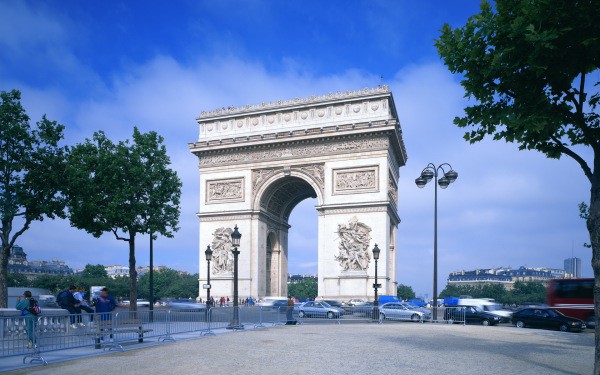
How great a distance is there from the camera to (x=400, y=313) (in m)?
28.2

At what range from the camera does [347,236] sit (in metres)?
37.1

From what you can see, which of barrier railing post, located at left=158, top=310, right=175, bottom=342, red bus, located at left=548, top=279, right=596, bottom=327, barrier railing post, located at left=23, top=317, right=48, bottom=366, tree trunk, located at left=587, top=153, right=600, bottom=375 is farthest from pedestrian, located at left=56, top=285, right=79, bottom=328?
red bus, located at left=548, top=279, right=596, bottom=327

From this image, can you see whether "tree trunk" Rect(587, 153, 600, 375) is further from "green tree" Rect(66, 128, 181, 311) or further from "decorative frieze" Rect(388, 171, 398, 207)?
"decorative frieze" Rect(388, 171, 398, 207)

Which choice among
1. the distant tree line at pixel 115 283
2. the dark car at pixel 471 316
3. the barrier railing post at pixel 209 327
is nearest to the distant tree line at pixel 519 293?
the distant tree line at pixel 115 283

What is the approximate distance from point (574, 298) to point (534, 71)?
22285 mm

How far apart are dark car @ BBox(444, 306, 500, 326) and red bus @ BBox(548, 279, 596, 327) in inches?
149

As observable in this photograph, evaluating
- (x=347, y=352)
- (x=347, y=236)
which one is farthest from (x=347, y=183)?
(x=347, y=352)

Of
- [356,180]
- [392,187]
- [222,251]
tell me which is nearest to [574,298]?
[356,180]

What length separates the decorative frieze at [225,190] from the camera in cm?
4088

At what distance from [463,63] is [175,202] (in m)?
21.8

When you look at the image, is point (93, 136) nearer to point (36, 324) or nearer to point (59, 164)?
point (59, 164)

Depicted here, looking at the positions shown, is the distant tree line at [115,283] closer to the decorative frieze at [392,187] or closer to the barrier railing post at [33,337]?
the decorative frieze at [392,187]

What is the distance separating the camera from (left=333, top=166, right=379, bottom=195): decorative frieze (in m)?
37.0

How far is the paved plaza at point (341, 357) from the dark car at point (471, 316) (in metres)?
10.9
